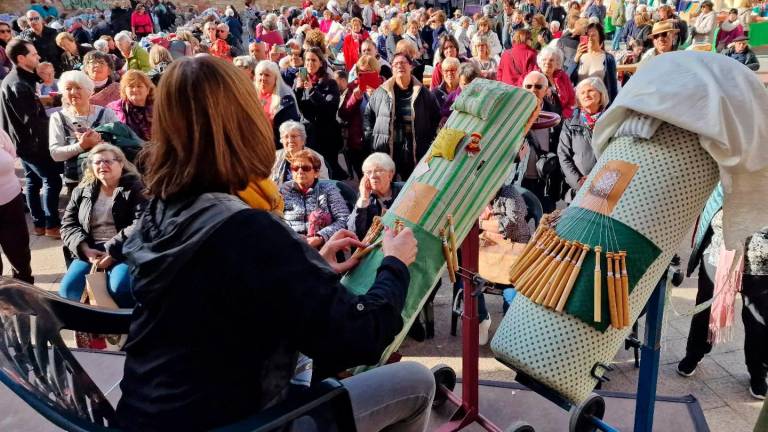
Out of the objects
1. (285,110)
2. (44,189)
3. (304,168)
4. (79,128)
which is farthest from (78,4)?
(304,168)

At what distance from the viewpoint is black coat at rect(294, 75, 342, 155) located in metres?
5.66

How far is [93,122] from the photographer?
4.41 m

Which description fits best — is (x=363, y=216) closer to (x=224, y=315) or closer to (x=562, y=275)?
(x=562, y=275)

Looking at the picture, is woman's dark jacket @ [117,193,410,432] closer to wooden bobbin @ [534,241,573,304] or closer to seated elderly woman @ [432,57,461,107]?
wooden bobbin @ [534,241,573,304]

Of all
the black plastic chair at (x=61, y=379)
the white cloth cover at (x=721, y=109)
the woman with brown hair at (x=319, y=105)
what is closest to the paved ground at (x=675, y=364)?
the white cloth cover at (x=721, y=109)

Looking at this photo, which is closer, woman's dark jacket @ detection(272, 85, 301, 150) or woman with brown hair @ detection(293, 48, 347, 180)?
woman's dark jacket @ detection(272, 85, 301, 150)

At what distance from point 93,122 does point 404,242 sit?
3472 millimetres

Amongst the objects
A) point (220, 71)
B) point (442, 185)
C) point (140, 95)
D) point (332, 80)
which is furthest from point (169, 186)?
point (332, 80)

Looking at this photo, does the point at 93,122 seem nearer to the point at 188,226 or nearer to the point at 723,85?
the point at 188,226

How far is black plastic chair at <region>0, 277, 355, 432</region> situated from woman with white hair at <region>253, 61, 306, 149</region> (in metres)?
3.41

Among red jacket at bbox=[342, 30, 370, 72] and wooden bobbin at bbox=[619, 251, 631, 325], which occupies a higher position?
wooden bobbin at bbox=[619, 251, 631, 325]

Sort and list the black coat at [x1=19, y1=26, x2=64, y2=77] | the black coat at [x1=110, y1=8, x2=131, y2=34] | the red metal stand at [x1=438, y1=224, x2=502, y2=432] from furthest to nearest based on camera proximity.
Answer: the black coat at [x1=110, y1=8, x2=131, y2=34]
the black coat at [x1=19, y1=26, x2=64, y2=77]
the red metal stand at [x1=438, y1=224, x2=502, y2=432]

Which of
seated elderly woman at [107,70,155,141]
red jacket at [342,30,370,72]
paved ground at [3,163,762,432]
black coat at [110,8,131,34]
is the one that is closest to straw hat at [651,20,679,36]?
paved ground at [3,163,762,432]

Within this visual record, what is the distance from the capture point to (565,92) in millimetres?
5266
